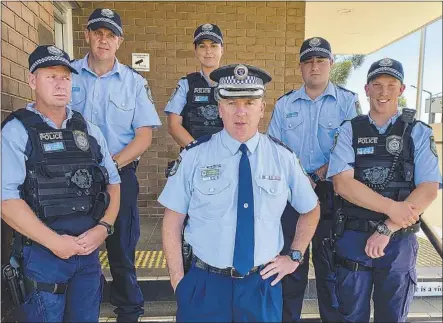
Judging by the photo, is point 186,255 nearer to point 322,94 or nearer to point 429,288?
point 322,94

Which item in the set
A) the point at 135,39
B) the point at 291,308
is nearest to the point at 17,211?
the point at 291,308

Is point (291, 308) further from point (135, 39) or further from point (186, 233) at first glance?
point (135, 39)

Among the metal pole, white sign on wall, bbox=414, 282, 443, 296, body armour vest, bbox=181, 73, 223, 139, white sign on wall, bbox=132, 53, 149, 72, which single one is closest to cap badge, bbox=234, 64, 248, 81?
body armour vest, bbox=181, 73, 223, 139

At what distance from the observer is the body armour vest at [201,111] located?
2844mm

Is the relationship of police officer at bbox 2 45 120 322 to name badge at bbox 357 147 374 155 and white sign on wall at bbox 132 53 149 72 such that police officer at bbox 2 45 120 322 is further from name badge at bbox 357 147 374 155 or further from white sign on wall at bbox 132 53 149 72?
white sign on wall at bbox 132 53 149 72

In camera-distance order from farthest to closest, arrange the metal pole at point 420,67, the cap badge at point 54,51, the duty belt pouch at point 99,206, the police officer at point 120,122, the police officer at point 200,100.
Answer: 1. the metal pole at point 420,67
2. the police officer at point 200,100
3. the police officer at point 120,122
4. the duty belt pouch at point 99,206
5. the cap badge at point 54,51

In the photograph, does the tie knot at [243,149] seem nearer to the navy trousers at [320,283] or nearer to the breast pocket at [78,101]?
the navy trousers at [320,283]

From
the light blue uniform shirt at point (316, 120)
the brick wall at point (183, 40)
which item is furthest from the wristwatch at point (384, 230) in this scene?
the brick wall at point (183, 40)

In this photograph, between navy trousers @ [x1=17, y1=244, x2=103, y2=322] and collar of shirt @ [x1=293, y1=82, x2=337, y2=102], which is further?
collar of shirt @ [x1=293, y1=82, x2=337, y2=102]

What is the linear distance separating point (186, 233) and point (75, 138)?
2.67 feet

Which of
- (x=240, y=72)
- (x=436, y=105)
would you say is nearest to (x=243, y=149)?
(x=240, y=72)

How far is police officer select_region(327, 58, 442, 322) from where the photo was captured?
2156 millimetres

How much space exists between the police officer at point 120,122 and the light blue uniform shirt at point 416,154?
51.4 inches

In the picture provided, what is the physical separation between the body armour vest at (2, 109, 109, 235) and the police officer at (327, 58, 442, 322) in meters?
1.43
